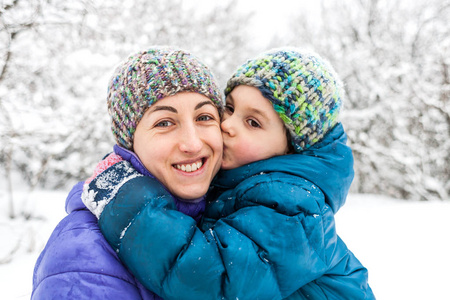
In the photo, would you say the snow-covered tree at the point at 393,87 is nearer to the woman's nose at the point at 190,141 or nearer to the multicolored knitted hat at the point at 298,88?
the multicolored knitted hat at the point at 298,88

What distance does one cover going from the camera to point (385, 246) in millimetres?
4137

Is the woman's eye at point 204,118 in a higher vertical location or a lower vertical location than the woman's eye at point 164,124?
lower

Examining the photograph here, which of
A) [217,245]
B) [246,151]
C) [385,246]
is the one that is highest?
[246,151]

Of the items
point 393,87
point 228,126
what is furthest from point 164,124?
point 393,87

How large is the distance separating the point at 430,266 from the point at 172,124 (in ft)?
10.4

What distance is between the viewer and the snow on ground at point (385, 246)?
10.1 ft

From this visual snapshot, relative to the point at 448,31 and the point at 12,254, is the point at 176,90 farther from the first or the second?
the point at 448,31

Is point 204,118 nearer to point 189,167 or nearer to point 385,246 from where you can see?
point 189,167

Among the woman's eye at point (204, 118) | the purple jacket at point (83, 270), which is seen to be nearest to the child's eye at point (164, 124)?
the woman's eye at point (204, 118)

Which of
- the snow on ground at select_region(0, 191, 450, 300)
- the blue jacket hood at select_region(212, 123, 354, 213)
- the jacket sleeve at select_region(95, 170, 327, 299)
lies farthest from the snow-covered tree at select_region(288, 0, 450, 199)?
the jacket sleeve at select_region(95, 170, 327, 299)

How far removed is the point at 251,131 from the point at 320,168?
1.32 ft

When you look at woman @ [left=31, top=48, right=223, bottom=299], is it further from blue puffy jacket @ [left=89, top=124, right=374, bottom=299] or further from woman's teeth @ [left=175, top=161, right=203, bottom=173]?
blue puffy jacket @ [left=89, top=124, right=374, bottom=299]

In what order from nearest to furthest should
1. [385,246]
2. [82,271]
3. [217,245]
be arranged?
[82,271], [217,245], [385,246]

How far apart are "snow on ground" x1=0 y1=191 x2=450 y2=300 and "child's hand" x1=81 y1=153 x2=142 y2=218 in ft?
4.45
